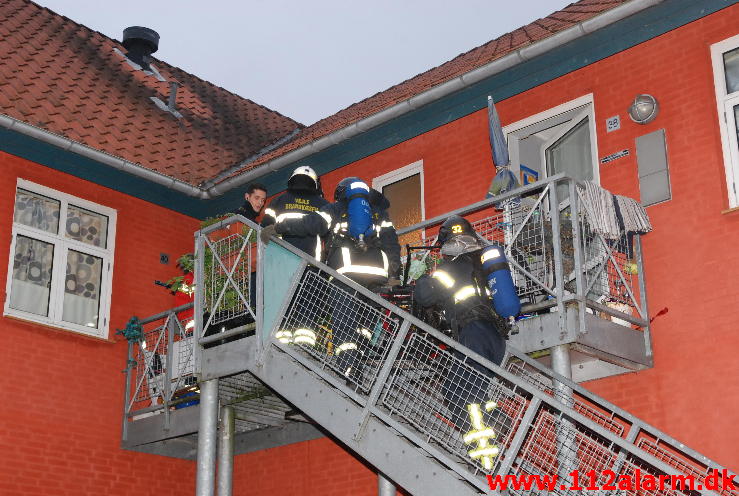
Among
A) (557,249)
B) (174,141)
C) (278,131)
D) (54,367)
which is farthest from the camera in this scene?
(278,131)

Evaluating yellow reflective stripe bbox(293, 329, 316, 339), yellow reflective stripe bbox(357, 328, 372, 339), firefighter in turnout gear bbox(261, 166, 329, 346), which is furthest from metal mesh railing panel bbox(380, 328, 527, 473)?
firefighter in turnout gear bbox(261, 166, 329, 346)

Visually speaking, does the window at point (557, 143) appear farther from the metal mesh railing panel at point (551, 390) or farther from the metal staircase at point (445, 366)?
the metal mesh railing panel at point (551, 390)

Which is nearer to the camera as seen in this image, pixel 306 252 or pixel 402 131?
pixel 306 252

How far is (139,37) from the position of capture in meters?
16.2

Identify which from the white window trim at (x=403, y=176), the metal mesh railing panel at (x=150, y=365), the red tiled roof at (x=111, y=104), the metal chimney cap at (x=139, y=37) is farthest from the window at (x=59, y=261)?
the metal chimney cap at (x=139, y=37)

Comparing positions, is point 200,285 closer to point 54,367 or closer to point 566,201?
point 54,367

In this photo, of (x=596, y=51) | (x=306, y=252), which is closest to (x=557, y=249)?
(x=306, y=252)

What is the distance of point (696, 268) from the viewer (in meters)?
9.26

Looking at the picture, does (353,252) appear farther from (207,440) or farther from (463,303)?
(207,440)

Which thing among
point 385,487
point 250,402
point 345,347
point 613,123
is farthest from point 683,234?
point 250,402

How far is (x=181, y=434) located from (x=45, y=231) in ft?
10.1

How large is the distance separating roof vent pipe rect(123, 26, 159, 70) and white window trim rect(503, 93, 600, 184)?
23.2 ft

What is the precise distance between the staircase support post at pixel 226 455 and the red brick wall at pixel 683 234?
159 centimetres

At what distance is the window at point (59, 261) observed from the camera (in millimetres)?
11836
